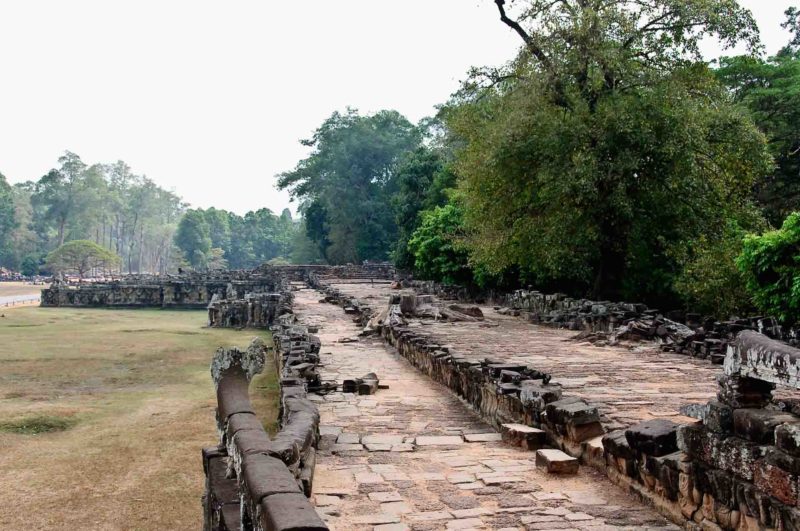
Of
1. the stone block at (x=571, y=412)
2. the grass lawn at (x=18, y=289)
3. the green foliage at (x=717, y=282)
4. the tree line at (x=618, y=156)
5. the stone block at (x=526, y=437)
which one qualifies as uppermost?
the tree line at (x=618, y=156)

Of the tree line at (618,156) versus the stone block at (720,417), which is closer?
the stone block at (720,417)

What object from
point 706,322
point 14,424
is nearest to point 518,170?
point 706,322

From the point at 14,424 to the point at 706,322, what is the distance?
40.3 feet

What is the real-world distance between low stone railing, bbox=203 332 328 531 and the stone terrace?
292 centimetres

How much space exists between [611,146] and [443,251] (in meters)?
11.9

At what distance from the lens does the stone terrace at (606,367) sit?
758cm

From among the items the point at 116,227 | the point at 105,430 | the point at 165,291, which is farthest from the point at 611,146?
the point at 116,227

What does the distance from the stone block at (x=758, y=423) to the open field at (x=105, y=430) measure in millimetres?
5180

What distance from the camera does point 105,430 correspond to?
35.7 ft

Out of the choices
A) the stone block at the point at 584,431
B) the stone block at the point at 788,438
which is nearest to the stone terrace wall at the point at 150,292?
the stone block at the point at 584,431

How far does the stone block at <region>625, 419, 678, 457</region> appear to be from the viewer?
5.11m

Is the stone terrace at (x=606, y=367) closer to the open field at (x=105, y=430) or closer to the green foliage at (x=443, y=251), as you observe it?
the open field at (x=105, y=430)

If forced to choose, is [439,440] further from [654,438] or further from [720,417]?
[720,417]

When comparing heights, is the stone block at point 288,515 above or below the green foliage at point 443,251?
below
